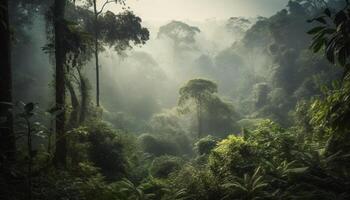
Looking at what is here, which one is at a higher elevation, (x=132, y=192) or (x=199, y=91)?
(x=199, y=91)

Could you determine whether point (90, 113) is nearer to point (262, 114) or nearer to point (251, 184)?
point (251, 184)

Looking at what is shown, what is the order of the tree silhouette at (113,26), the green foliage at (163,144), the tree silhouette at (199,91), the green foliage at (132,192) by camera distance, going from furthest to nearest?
the tree silhouette at (199,91), the green foliage at (163,144), the tree silhouette at (113,26), the green foliage at (132,192)

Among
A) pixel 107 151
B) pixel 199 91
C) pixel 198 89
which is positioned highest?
pixel 198 89

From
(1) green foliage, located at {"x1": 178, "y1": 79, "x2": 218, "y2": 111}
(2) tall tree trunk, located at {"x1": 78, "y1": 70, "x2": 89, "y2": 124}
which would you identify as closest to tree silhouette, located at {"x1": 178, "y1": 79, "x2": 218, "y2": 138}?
(1) green foliage, located at {"x1": 178, "y1": 79, "x2": 218, "y2": 111}

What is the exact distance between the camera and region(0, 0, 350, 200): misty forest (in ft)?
24.0

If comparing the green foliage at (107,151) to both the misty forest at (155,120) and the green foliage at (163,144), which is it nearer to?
the misty forest at (155,120)

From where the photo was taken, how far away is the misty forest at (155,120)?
733cm

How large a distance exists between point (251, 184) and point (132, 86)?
45.5 metres

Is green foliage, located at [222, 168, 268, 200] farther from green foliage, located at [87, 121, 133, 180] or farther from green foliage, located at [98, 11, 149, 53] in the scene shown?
green foliage, located at [98, 11, 149, 53]

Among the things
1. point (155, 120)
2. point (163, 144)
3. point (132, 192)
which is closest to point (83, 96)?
point (132, 192)

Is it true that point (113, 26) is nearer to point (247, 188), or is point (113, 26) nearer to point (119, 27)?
point (119, 27)

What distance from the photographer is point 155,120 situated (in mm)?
36719

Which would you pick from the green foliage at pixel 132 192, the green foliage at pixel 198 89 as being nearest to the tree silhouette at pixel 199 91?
the green foliage at pixel 198 89

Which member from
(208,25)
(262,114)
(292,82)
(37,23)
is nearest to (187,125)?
(262,114)
